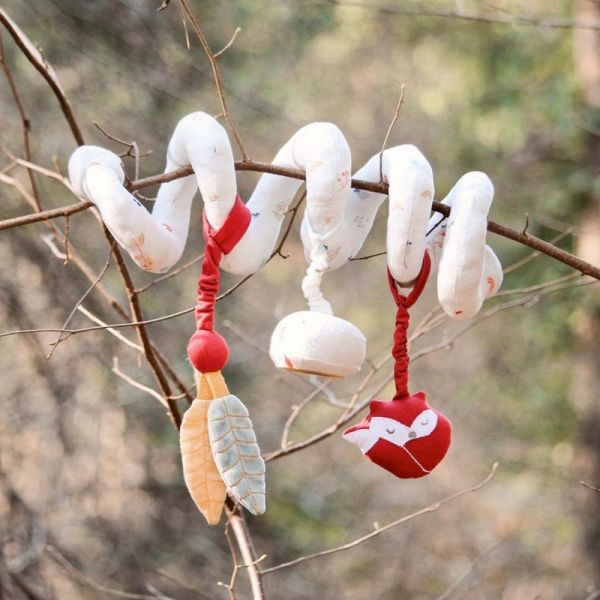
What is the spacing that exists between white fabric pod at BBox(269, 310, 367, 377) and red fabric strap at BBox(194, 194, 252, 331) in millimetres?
73

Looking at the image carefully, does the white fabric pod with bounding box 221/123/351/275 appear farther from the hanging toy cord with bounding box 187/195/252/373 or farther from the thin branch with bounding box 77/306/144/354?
the thin branch with bounding box 77/306/144/354

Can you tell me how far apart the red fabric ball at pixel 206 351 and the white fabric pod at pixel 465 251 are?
218mm

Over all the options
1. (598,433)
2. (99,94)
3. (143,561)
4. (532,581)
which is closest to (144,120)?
(99,94)

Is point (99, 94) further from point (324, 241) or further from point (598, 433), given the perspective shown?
point (324, 241)

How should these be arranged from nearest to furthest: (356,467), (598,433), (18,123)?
(18,123), (598,433), (356,467)

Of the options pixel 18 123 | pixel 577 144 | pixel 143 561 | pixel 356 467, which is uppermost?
pixel 577 144

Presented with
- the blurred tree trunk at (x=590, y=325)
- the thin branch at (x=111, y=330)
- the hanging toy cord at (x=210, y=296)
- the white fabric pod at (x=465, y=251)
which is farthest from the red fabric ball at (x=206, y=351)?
the blurred tree trunk at (x=590, y=325)

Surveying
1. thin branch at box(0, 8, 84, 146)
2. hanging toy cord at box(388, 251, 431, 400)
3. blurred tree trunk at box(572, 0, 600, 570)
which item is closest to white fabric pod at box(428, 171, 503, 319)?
hanging toy cord at box(388, 251, 431, 400)

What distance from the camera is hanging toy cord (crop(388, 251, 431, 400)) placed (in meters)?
0.91

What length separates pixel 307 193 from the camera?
2.89 ft

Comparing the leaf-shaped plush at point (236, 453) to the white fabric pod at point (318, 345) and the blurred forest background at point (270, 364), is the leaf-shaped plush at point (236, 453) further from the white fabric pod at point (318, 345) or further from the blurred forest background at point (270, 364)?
the blurred forest background at point (270, 364)

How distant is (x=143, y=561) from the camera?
3.02m

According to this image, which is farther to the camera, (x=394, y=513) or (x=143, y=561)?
(x=394, y=513)

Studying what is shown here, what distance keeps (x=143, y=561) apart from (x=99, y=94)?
1546 mm
